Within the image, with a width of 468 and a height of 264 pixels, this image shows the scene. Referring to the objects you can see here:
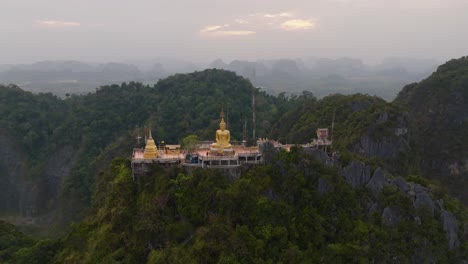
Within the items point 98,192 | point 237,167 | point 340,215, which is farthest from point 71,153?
point 340,215

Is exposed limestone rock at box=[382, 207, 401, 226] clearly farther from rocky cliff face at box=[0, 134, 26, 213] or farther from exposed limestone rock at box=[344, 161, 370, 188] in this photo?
rocky cliff face at box=[0, 134, 26, 213]

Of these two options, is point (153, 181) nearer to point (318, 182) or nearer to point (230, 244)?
point (230, 244)

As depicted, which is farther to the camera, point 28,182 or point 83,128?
point 83,128

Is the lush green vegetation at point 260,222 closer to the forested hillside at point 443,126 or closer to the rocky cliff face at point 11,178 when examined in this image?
the forested hillside at point 443,126

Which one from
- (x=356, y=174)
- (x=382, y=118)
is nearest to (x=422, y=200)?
(x=356, y=174)

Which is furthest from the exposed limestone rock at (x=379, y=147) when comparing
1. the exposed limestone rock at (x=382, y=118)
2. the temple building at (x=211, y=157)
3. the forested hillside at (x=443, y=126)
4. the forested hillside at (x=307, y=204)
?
the temple building at (x=211, y=157)

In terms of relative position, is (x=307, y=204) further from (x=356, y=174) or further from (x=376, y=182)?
(x=376, y=182)
